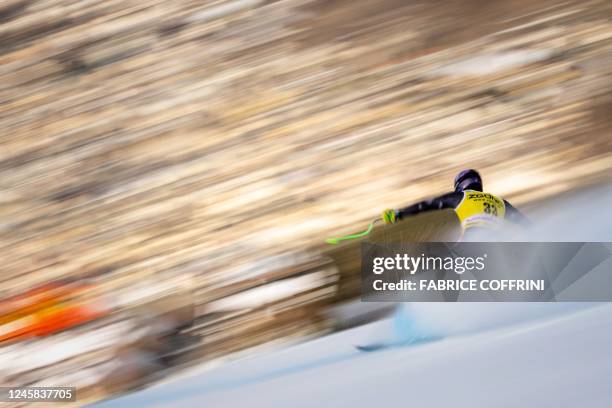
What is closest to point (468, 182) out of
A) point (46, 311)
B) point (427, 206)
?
point (427, 206)

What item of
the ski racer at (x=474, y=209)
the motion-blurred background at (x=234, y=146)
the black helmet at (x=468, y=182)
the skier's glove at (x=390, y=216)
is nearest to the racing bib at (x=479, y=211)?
the ski racer at (x=474, y=209)

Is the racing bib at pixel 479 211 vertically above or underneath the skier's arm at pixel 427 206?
underneath

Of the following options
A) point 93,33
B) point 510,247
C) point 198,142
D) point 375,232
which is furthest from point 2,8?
point 510,247

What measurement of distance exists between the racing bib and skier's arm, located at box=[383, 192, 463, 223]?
9cm

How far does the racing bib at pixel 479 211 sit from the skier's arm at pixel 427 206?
92 millimetres

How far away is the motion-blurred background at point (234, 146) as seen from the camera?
4414 millimetres

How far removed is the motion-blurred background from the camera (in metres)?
4.41

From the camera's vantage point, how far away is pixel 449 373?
3328 millimetres

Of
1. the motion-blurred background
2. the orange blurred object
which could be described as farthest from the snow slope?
the orange blurred object

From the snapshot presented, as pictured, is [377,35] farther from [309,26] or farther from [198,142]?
[198,142]

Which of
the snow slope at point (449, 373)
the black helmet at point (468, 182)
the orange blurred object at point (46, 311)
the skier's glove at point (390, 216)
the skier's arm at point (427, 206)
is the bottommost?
the snow slope at point (449, 373)

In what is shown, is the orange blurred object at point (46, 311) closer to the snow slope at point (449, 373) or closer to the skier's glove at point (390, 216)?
the snow slope at point (449, 373)

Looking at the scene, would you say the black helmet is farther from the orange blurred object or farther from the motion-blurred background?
the orange blurred object

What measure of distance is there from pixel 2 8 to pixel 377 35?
4.03 m
